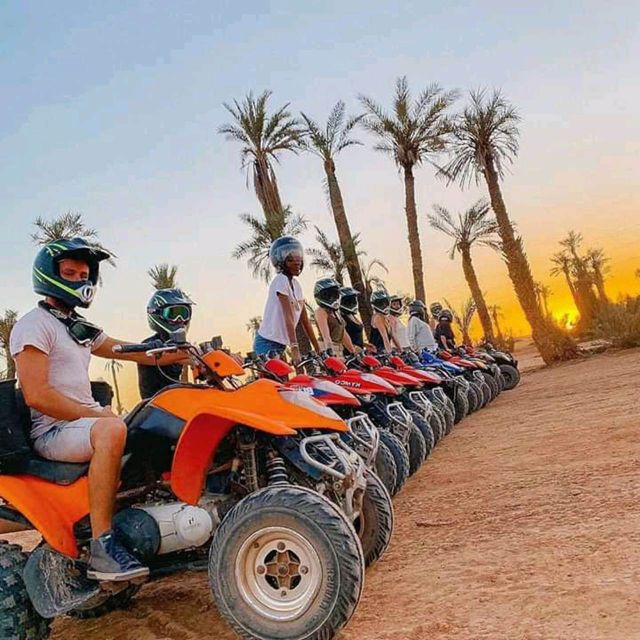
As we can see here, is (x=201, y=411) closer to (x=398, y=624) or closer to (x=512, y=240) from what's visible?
(x=398, y=624)

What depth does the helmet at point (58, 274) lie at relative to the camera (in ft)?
11.8

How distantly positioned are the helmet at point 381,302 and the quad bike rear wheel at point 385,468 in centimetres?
529

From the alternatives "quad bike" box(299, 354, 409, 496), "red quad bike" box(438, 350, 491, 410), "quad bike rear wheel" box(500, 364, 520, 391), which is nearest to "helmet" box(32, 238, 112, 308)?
"quad bike" box(299, 354, 409, 496)

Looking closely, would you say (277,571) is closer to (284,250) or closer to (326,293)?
(284,250)

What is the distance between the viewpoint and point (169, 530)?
3.29 meters

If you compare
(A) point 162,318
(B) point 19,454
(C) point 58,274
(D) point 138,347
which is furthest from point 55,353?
(A) point 162,318

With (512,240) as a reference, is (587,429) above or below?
below

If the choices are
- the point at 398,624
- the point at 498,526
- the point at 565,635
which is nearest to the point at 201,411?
the point at 398,624

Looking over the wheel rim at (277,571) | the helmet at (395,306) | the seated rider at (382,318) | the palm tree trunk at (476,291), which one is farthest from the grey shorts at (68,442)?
the palm tree trunk at (476,291)

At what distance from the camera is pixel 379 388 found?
5.95 metres

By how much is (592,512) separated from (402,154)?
23.0 metres

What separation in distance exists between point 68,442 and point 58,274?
87 centimetres

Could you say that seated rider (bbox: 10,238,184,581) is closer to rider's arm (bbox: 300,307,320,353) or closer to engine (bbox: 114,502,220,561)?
engine (bbox: 114,502,220,561)

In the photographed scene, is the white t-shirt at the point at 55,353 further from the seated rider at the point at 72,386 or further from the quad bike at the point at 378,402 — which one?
the quad bike at the point at 378,402
